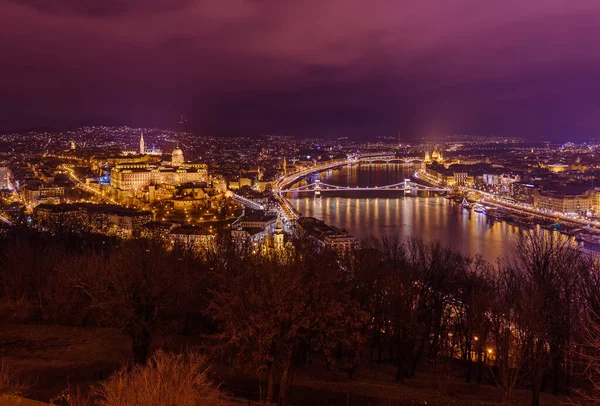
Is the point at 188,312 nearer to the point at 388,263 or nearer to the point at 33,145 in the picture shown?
the point at 388,263

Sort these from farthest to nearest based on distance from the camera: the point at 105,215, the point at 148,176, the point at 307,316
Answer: the point at 148,176 < the point at 105,215 < the point at 307,316

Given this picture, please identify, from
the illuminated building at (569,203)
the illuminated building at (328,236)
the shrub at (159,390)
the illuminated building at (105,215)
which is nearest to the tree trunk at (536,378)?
the shrub at (159,390)

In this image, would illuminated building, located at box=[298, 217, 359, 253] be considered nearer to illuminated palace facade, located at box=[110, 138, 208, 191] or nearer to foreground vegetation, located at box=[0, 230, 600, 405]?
foreground vegetation, located at box=[0, 230, 600, 405]

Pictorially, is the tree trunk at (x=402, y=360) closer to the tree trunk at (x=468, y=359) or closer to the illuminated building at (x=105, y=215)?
the tree trunk at (x=468, y=359)

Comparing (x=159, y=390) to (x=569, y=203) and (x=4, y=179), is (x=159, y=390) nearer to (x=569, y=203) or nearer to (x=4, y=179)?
(x=569, y=203)

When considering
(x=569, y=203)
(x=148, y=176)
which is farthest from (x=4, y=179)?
(x=569, y=203)

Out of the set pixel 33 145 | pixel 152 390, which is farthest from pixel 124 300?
pixel 33 145

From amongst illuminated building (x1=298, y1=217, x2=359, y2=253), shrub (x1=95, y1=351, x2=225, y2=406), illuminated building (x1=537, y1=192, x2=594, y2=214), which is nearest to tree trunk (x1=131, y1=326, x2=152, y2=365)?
shrub (x1=95, y1=351, x2=225, y2=406)

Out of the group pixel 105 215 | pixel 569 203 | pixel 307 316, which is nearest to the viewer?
pixel 307 316
